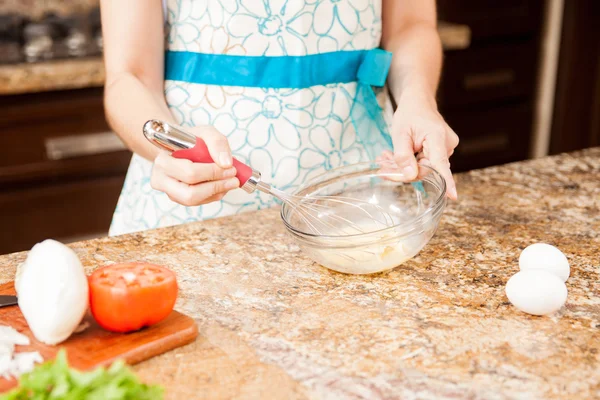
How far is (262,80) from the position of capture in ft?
3.97

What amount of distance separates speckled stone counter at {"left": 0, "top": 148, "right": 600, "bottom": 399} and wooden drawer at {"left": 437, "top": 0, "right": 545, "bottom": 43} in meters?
1.89

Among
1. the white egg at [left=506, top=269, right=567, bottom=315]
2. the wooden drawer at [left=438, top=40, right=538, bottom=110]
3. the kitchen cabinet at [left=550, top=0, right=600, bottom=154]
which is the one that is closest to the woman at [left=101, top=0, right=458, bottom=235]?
the white egg at [left=506, top=269, right=567, bottom=315]

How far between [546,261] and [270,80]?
0.57 meters

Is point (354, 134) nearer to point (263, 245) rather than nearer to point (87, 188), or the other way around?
point (263, 245)

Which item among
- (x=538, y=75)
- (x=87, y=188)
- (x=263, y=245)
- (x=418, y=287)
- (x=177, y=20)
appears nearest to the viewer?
(x=418, y=287)

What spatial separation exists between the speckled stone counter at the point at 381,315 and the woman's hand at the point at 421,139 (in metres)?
0.11

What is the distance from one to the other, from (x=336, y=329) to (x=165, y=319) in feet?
0.62

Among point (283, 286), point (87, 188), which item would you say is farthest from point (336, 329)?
point (87, 188)

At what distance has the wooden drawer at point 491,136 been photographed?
2.96m

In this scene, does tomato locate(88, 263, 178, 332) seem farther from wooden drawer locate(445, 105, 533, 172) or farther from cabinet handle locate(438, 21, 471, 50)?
wooden drawer locate(445, 105, 533, 172)

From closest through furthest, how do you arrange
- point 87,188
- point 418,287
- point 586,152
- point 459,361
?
point 459,361
point 418,287
point 586,152
point 87,188

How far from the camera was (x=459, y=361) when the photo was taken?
704mm

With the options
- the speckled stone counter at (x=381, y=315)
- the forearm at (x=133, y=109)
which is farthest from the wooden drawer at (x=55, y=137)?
the speckled stone counter at (x=381, y=315)

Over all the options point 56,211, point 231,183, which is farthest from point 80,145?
point 231,183
